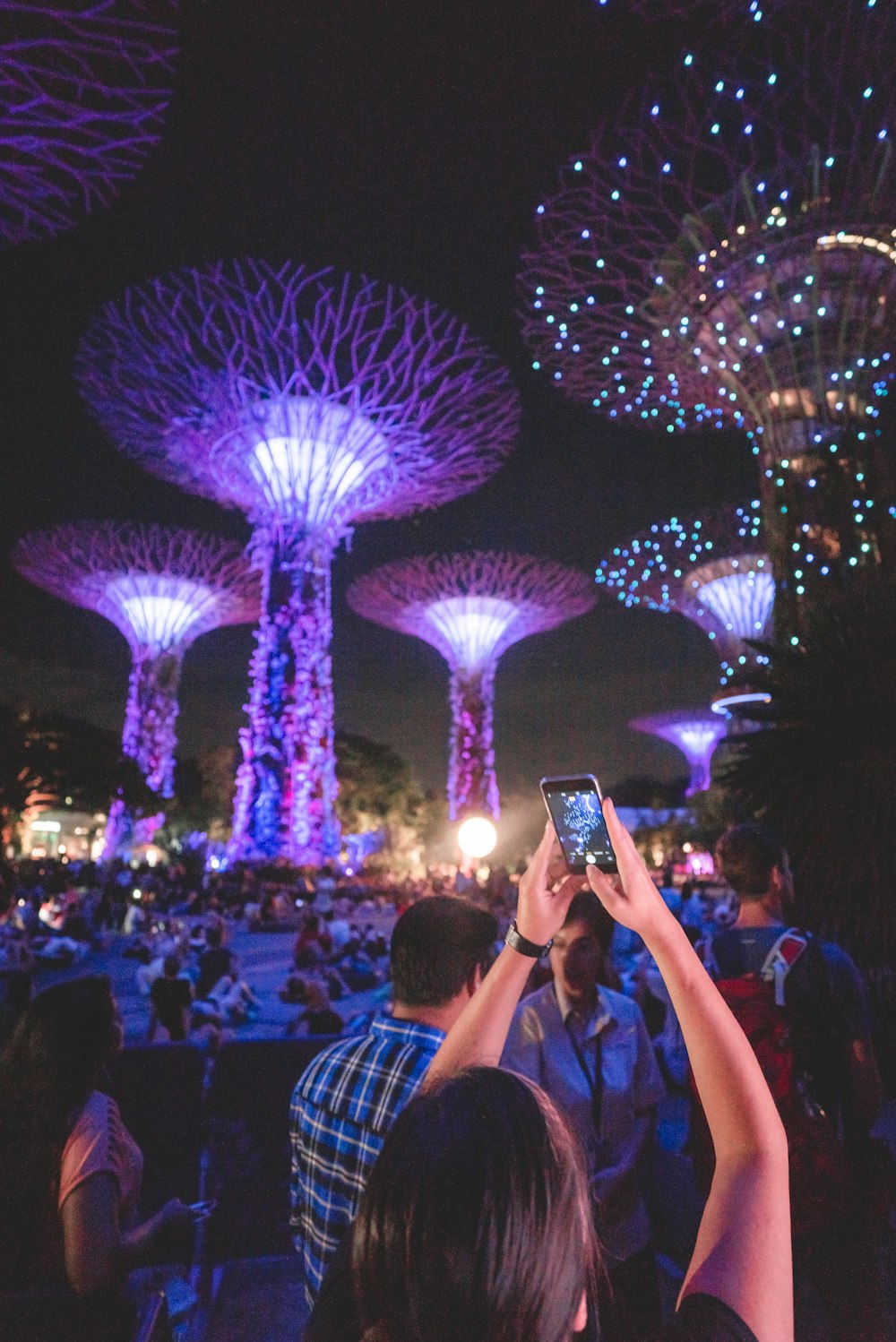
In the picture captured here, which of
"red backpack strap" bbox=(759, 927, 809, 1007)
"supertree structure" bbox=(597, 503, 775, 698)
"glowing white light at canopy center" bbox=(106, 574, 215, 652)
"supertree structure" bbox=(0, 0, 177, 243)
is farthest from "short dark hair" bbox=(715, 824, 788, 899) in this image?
"glowing white light at canopy center" bbox=(106, 574, 215, 652)

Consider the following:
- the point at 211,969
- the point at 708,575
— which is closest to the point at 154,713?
the point at 708,575

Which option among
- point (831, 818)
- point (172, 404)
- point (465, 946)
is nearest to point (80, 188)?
point (831, 818)

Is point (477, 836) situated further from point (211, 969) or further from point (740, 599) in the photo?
point (740, 599)

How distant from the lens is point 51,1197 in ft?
6.47

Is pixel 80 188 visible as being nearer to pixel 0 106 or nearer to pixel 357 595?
pixel 0 106

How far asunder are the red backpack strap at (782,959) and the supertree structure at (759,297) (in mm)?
15949

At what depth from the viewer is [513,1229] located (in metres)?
0.85

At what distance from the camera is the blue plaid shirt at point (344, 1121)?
181 centimetres

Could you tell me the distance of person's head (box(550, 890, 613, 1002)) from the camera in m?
2.79

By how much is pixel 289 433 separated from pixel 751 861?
25.4m

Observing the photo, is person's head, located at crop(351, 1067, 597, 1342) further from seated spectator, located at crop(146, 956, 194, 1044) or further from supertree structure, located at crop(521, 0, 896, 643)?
supertree structure, located at crop(521, 0, 896, 643)

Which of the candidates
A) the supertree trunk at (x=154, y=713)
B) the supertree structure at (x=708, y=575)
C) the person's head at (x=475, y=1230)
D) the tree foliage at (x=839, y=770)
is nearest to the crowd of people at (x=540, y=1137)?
the person's head at (x=475, y=1230)

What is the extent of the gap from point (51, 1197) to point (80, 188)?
1200 centimetres

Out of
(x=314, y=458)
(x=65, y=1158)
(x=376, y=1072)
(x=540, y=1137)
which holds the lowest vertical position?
(x=65, y=1158)
